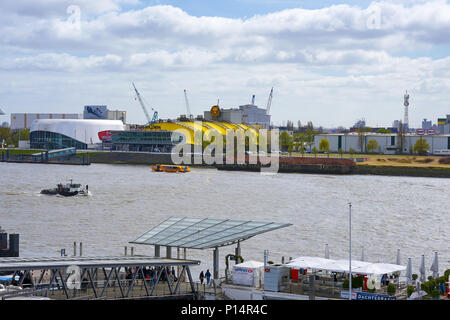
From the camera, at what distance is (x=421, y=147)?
93375 mm

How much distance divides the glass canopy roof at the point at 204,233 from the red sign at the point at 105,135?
93.7 m

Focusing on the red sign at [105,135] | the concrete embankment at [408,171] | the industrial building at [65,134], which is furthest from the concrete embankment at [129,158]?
the concrete embankment at [408,171]

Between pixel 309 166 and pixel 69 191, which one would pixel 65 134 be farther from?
pixel 69 191

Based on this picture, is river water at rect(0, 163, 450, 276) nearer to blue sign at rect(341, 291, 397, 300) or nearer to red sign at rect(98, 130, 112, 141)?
blue sign at rect(341, 291, 397, 300)

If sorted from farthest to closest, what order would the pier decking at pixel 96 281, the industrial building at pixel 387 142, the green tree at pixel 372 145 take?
1. the green tree at pixel 372 145
2. the industrial building at pixel 387 142
3. the pier decking at pixel 96 281

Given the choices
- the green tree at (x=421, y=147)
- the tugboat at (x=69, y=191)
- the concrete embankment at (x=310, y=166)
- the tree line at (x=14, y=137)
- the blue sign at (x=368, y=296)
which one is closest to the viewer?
the blue sign at (x=368, y=296)

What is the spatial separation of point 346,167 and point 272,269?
6355cm

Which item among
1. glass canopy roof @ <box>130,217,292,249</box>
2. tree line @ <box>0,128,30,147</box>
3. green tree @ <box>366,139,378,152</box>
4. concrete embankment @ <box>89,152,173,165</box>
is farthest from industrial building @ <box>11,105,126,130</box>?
glass canopy roof @ <box>130,217,292,249</box>

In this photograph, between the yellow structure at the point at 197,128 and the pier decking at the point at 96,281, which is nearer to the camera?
the pier decking at the point at 96,281

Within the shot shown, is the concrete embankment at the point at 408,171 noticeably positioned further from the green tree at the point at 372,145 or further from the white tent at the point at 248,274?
the white tent at the point at 248,274

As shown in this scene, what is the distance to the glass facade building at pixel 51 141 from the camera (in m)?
113

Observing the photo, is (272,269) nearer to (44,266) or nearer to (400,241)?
(44,266)

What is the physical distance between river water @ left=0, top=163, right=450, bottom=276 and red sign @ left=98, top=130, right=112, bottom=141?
163ft

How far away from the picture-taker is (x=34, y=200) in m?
42.1
